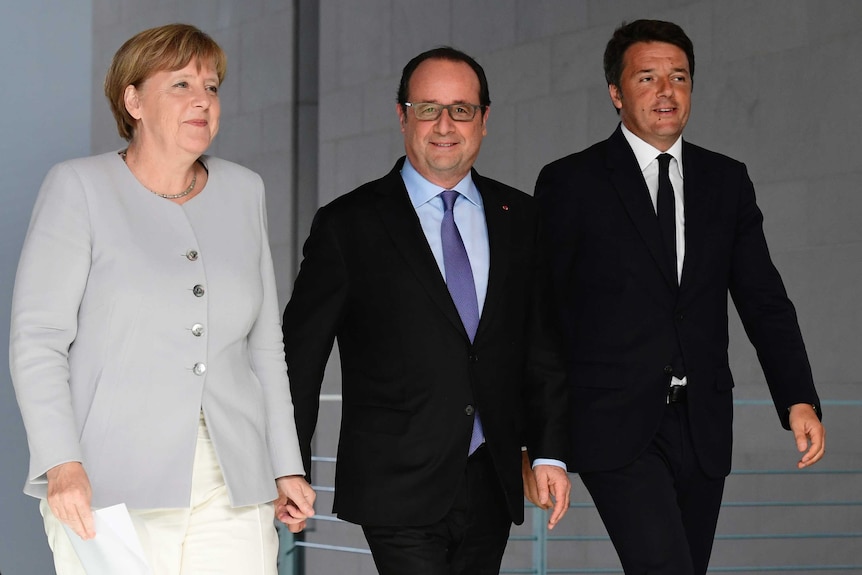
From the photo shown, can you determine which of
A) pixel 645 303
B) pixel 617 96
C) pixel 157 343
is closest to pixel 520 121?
pixel 617 96

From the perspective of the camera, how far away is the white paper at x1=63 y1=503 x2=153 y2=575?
6.39ft

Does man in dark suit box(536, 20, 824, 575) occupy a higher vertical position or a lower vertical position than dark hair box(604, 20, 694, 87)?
lower

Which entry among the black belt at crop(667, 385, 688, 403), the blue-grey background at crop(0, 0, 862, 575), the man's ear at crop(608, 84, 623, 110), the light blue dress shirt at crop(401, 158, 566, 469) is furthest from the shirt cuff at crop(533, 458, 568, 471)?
the blue-grey background at crop(0, 0, 862, 575)

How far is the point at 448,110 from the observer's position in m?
2.67

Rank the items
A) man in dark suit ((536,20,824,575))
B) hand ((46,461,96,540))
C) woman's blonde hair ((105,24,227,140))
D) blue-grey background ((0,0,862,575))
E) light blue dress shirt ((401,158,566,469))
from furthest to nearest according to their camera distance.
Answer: blue-grey background ((0,0,862,575)), man in dark suit ((536,20,824,575)), light blue dress shirt ((401,158,566,469)), woman's blonde hair ((105,24,227,140)), hand ((46,461,96,540))

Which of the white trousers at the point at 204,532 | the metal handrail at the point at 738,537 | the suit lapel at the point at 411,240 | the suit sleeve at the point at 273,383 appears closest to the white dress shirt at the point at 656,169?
the suit lapel at the point at 411,240

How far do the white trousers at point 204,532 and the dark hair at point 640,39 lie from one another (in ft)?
4.78

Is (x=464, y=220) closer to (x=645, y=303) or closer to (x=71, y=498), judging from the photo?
(x=645, y=303)

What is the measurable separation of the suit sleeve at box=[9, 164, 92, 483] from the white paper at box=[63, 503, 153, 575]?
0.37ft

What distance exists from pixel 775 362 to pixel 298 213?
20.4ft

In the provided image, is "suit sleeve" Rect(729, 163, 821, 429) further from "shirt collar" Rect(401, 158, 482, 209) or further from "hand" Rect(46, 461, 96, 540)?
"hand" Rect(46, 461, 96, 540)

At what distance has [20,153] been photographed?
2.86 m

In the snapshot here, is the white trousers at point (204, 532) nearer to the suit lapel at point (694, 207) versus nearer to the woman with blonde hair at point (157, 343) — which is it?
the woman with blonde hair at point (157, 343)

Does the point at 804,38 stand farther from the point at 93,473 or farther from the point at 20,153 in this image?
the point at 93,473
